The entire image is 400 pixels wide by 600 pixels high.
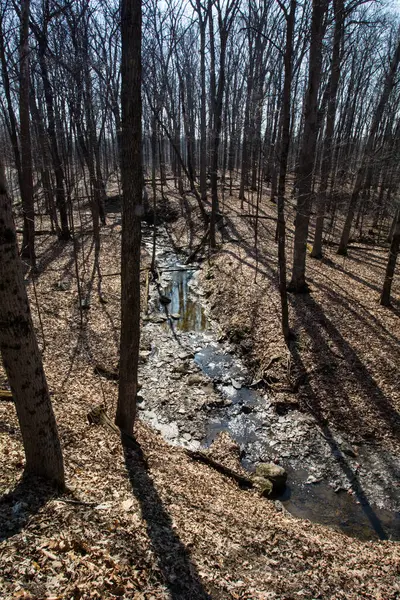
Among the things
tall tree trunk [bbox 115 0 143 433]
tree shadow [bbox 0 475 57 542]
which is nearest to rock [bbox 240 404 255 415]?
tall tree trunk [bbox 115 0 143 433]

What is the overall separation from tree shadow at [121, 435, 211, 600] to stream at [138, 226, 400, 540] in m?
2.54

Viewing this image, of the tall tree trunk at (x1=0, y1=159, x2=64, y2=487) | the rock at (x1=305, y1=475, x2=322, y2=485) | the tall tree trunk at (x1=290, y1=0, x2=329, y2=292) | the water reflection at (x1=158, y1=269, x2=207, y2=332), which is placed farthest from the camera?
the water reflection at (x1=158, y1=269, x2=207, y2=332)

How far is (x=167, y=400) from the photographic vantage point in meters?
8.67

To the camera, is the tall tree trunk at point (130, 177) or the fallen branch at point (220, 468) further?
the fallen branch at point (220, 468)

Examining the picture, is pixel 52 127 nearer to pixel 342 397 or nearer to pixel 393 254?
pixel 393 254

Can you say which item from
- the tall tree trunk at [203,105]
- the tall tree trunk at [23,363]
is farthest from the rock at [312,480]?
the tall tree trunk at [203,105]

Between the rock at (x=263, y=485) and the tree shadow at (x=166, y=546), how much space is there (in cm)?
230

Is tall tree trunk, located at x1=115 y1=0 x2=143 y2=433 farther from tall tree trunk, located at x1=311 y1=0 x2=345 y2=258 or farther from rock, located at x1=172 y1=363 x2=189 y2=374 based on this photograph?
tall tree trunk, located at x1=311 y1=0 x2=345 y2=258

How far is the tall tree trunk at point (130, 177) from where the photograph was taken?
426 cm

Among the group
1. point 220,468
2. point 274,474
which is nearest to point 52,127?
point 220,468

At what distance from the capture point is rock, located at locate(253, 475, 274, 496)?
6273mm

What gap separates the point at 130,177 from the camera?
4.66 m

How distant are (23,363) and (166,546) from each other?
8.64 feet

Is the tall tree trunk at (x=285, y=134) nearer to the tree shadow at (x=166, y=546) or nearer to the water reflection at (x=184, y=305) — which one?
the water reflection at (x=184, y=305)
